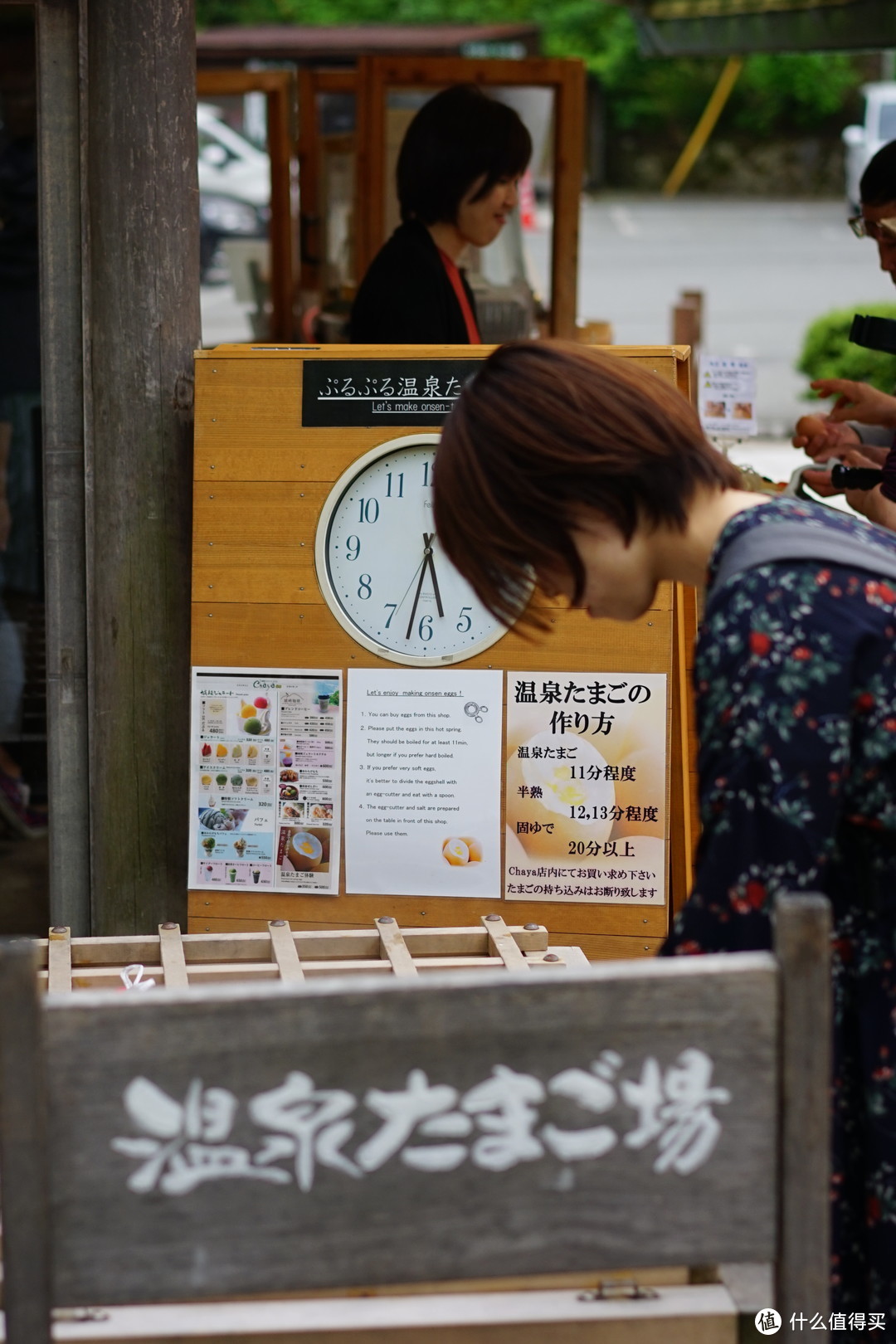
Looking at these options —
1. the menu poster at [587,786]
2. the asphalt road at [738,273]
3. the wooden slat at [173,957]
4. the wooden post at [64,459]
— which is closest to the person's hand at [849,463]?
the menu poster at [587,786]

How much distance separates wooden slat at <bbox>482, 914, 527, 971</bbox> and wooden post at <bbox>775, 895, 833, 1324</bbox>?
103 cm

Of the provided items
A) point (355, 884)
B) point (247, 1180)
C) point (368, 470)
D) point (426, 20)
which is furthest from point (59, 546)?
point (426, 20)

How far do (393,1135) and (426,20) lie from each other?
30.3 metres

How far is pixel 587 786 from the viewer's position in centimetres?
299

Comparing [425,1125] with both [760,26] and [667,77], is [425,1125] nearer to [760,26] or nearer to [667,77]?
[760,26]

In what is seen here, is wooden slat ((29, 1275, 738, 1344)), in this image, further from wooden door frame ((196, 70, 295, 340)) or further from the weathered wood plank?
wooden door frame ((196, 70, 295, 340))

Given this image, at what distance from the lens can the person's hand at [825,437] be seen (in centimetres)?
412

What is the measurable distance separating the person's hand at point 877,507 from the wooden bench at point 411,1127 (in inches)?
83.0

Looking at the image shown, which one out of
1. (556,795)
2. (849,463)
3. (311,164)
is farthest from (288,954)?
(311,164)

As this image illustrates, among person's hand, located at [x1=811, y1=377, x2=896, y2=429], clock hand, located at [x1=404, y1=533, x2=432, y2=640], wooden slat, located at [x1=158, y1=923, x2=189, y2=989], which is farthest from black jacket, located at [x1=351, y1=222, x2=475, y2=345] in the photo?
wooden slat, located at [x1=158, y1=923, x2=189, y2=989]

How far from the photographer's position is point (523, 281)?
6.56 meters

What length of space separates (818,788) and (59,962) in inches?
54.9

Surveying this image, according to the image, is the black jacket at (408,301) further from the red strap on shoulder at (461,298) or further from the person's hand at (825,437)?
the person's hand at (825,437)

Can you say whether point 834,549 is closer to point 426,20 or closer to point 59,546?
point 59,546
